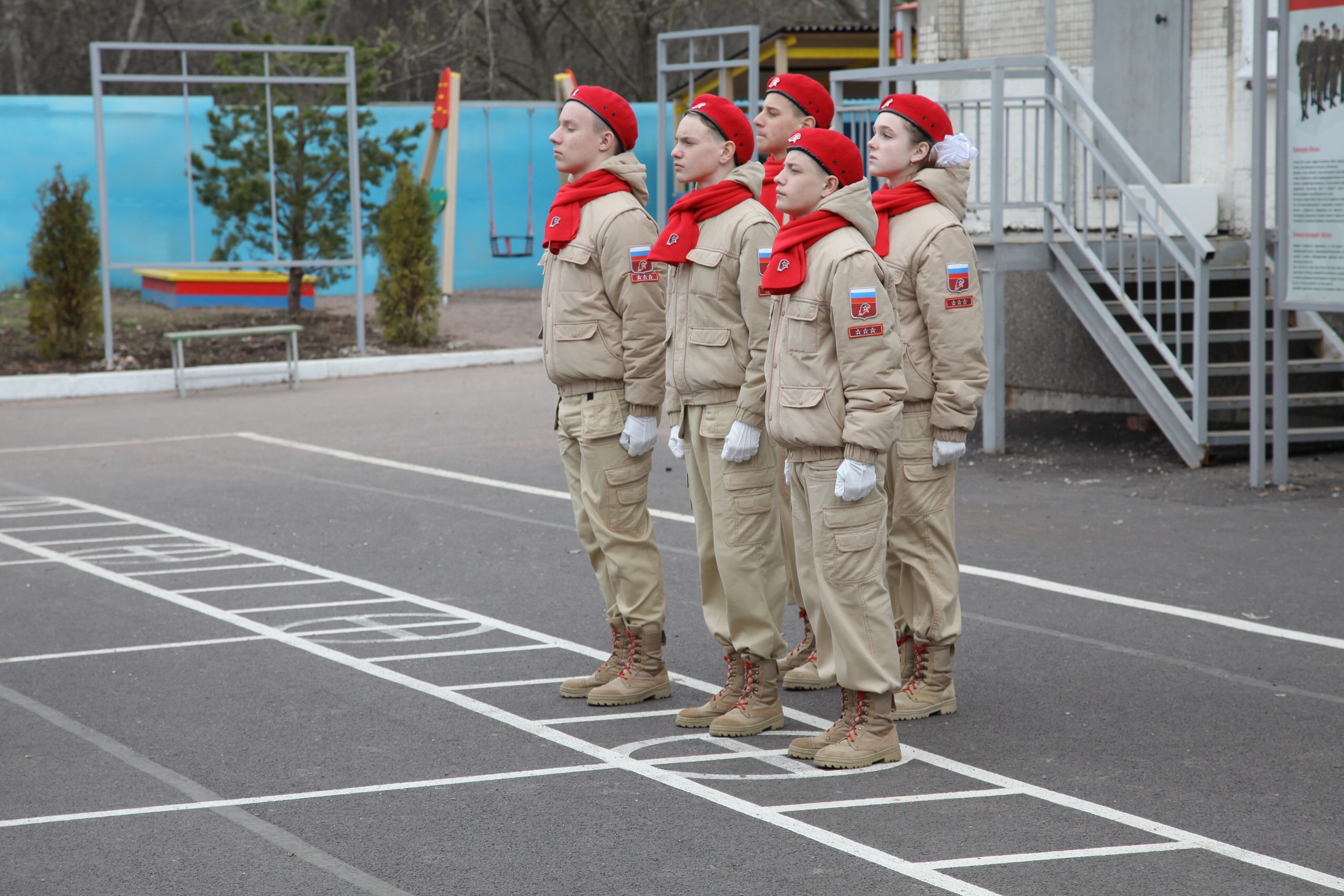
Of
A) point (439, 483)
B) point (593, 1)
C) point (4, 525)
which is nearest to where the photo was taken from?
point (4, 525)

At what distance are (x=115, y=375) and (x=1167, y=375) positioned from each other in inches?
426

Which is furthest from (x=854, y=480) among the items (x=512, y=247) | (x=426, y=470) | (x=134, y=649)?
(x=512, y=247)

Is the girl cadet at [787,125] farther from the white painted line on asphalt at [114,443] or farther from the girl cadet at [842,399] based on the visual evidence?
the white painted line on asphalt at [114,443]

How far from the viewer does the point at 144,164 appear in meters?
24.4

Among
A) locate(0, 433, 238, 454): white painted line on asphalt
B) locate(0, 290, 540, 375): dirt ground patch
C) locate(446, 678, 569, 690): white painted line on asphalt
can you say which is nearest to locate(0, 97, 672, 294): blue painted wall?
locate(0, 290, 540, 375): dirt ground patch

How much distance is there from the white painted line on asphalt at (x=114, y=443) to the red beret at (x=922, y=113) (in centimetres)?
879

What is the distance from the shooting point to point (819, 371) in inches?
181

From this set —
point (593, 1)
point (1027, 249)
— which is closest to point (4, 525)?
point (1027, 249)

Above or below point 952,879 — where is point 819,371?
above

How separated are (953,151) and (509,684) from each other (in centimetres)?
253

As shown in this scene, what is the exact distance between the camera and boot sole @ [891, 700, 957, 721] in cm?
521

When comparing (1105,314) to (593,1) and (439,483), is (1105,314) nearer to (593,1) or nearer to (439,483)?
(439,483)

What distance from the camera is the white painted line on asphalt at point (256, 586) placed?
7406mm

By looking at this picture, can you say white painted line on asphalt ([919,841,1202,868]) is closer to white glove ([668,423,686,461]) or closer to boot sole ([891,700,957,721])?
boot sole ([891,700,957,721])
